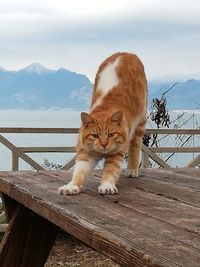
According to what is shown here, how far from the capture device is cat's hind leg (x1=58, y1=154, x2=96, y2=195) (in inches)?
90.0

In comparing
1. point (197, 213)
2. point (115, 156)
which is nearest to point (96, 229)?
point (197, 213)

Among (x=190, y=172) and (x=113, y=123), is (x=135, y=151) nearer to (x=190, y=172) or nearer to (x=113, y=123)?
(x=190, y=172)

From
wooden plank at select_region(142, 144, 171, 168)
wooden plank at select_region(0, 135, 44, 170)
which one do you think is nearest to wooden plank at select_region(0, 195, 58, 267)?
wooden plank at select_region(0, 135, 44, 170)

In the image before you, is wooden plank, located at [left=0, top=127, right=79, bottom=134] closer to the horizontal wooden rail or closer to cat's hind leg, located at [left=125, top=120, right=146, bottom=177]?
the horizontal wooden rail

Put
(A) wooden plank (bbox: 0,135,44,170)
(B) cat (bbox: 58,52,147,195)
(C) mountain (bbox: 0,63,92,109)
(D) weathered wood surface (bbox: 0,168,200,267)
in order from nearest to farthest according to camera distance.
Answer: (D) weathered wood surface (bbox: 0,168,200,267) < (B) cat (bbox: 58,52,147,195) < (A) wooden plank (bbox: 0,135,44,170) < (C) mountain (bbox: 0,63,92,109)

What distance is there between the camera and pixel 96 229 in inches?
62.2

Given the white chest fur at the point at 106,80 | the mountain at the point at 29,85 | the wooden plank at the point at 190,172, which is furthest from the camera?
the mountain at the point at 29,85

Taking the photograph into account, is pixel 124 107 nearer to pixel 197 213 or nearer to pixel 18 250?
pixel 18 250

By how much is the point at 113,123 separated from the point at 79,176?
1.09ft

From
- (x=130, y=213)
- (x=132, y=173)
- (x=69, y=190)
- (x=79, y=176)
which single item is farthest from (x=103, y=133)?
(x=130, y=213)

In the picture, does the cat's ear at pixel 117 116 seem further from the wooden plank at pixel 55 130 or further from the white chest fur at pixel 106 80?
the wooden plank at pixel 55 130

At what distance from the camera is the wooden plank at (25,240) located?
8.67 feet

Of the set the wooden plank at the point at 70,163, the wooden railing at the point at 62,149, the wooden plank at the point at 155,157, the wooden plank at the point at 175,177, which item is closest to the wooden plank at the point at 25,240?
the wooden plank at the point at 175,177

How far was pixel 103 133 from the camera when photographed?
2.54 m
